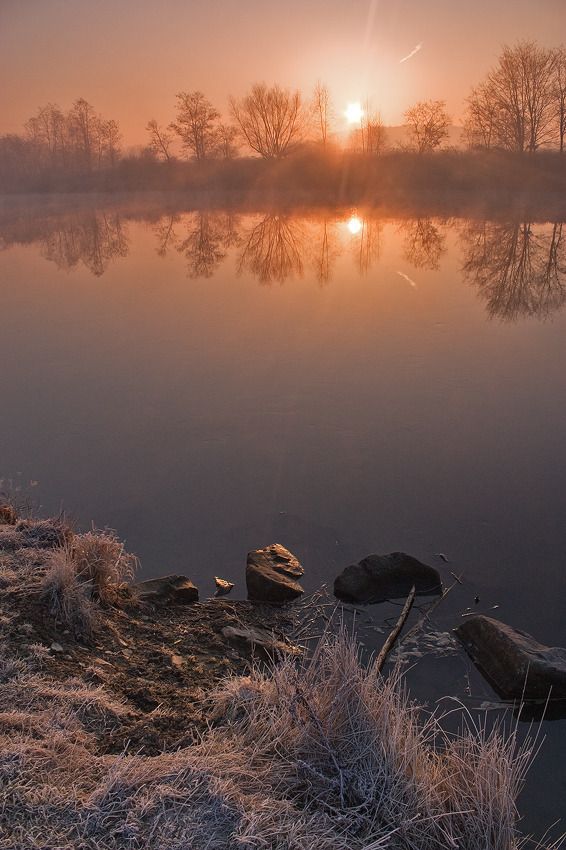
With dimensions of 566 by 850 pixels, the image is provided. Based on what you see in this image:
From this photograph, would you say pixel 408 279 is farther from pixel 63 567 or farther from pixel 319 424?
pixel 63 567

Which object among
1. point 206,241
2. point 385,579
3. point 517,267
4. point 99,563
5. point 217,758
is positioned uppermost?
point 206,241

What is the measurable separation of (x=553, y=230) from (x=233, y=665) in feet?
62.9

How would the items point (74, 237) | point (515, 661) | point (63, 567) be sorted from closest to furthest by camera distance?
1. point (515, 661)
2. point (63, 567)
3. point (74, 237)

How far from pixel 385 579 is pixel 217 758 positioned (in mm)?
1885

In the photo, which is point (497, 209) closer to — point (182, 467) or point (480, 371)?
point (480, 371)

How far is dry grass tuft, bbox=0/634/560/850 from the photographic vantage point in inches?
82.4

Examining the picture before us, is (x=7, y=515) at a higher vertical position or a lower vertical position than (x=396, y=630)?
higher

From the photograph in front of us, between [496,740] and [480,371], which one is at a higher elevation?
[480,371]

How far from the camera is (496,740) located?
2.34 meters

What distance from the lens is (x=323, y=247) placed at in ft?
61.3

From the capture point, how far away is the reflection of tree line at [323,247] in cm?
1296

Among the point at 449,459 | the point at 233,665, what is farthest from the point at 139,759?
the point at 449,459

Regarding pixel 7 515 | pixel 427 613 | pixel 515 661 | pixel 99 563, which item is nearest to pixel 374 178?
pixel 7 515

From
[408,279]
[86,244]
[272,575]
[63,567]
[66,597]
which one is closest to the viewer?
[66,597]
